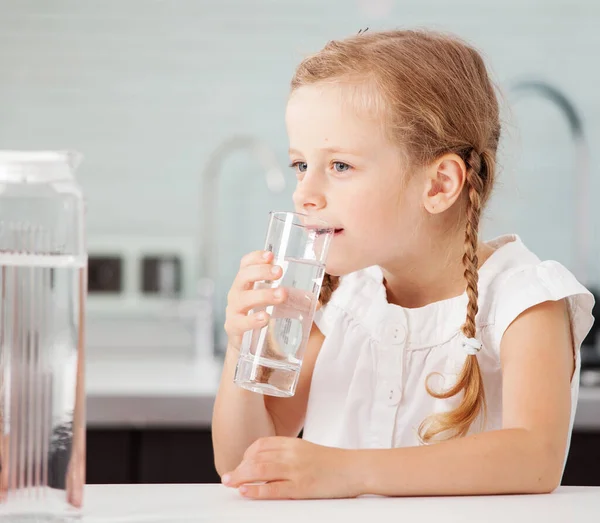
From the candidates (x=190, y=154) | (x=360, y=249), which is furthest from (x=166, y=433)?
(x=190, y=154)

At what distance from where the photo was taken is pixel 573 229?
2.81 metres

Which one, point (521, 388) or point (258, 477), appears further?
point (521, 388)

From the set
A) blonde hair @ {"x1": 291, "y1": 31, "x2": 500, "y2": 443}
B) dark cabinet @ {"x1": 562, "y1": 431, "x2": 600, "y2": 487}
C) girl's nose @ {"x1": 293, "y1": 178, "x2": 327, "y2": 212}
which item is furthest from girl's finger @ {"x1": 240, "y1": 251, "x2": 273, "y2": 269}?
dark cabinet @ {"x1": 562, "y1": 431, "x2": 600, "y2": 487}

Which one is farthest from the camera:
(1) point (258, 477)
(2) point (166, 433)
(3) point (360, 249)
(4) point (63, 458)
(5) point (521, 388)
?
(2) point (166, 433)

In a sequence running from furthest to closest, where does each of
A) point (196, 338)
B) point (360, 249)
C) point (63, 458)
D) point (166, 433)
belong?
point (196, 338) < point (166, 433) < point (360, 249) < point (63, 458)

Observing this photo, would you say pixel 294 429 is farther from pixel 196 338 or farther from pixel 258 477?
pixel 196 338

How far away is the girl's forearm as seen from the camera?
2.49 ft

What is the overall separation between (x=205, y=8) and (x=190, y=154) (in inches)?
18.5

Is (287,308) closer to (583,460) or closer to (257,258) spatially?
(257,258)

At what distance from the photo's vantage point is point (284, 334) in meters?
0.86

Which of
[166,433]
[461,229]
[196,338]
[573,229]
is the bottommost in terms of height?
[196,338]

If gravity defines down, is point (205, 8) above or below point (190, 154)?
above

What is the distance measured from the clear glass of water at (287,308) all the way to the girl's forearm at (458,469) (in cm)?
13

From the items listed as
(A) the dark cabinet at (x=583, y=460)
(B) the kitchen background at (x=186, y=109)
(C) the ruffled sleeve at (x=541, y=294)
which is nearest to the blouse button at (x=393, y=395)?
(C) the ruffled sleeve at (x=541, y=294)
